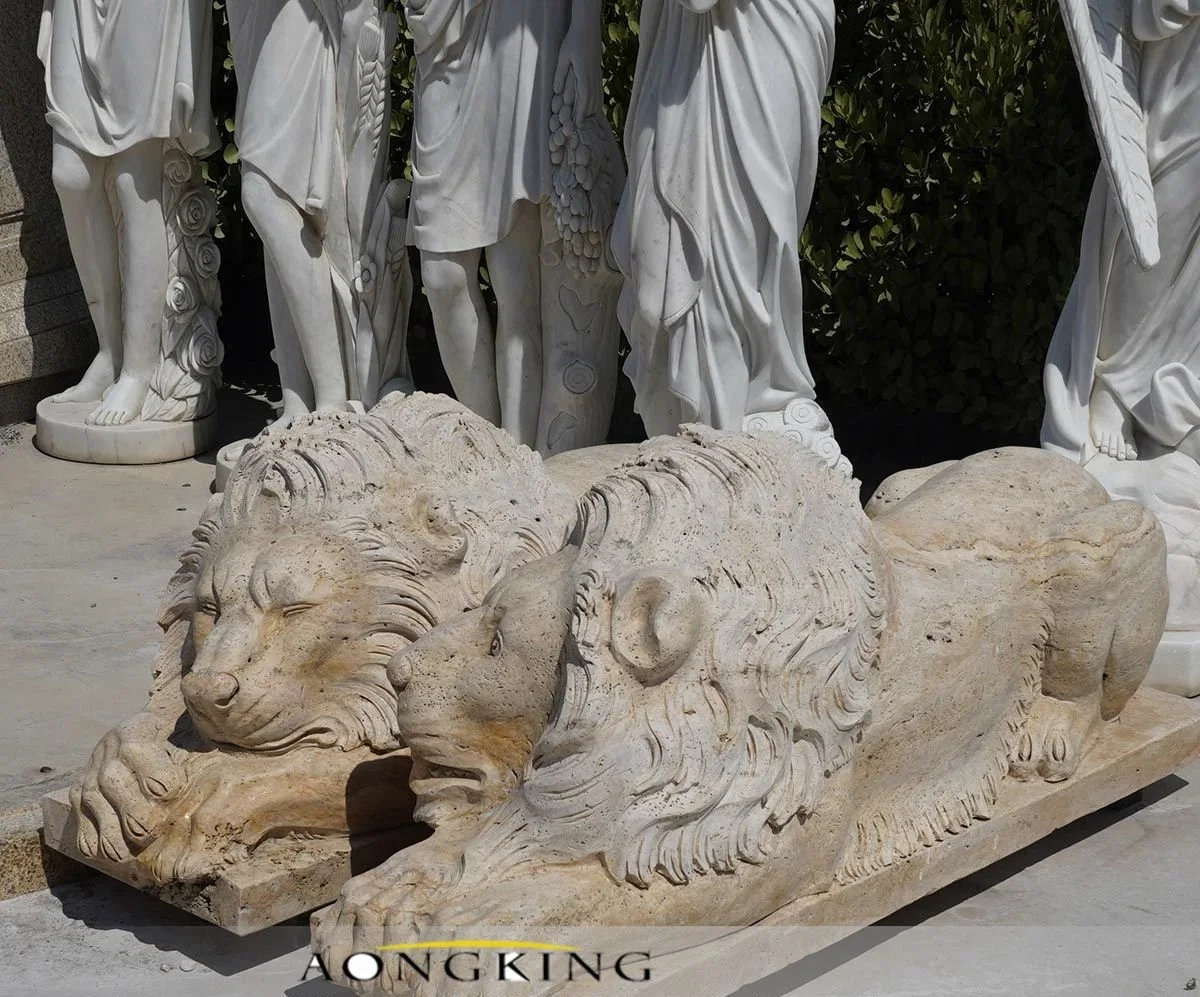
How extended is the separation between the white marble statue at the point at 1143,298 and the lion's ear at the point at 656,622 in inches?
73.1

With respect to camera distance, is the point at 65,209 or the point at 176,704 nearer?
the point at 176,704

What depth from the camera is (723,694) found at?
9.48 feet

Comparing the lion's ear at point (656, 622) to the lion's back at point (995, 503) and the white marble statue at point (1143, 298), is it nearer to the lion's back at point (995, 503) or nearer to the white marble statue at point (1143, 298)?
the lion's back at point (995, 503)

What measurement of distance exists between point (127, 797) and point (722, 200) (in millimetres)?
2101

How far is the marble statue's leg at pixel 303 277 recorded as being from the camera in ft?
19.2

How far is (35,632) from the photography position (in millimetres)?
4898

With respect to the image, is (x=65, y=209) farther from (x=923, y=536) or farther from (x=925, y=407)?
(x=923, y=536)

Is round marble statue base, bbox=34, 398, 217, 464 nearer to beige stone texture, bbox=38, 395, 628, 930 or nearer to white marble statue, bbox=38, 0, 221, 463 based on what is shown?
white marble statue, bbox=38, 0, 221, 463

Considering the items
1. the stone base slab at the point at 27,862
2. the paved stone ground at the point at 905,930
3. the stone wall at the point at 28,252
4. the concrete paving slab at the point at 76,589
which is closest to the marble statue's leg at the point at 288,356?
the concrete paving slab at the point at 76,589

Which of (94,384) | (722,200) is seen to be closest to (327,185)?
(94,384)

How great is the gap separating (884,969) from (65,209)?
13.8ft

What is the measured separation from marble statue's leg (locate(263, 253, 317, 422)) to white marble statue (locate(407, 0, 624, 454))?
0.68 m

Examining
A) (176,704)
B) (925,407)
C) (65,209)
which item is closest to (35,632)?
(176,704)

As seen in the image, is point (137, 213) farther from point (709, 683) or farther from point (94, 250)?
point (709, 683)
